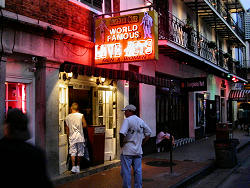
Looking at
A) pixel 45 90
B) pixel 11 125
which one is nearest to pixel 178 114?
pixel 45 90

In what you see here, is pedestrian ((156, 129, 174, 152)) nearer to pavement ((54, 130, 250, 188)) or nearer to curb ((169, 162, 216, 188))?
pavement ((54, 130, 250, 188))

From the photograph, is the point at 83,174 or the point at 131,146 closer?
the point at 131,146

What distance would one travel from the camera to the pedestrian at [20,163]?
2592 mm

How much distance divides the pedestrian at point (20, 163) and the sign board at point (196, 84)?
551 inches

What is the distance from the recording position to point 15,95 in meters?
7.38

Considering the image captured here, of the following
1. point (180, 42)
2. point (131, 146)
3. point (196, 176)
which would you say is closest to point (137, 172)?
point (131, 146)

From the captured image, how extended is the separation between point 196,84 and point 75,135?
9.65 metres

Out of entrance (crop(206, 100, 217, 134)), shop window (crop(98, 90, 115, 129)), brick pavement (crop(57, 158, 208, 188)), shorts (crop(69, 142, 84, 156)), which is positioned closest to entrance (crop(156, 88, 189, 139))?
shop window (crop(98, 90, 115, 129))

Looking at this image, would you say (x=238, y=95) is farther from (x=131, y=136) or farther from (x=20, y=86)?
(x=20, y=86)

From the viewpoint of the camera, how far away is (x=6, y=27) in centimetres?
670

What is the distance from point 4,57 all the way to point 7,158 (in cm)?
449

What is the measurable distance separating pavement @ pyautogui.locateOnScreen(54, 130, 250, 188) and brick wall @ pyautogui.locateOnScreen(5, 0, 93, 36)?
3933 millimetres

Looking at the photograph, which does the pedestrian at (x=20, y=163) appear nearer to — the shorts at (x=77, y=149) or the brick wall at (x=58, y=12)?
the brick wall at (x=58, y=12)

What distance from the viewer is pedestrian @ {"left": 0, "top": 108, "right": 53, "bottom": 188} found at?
8.50ft
